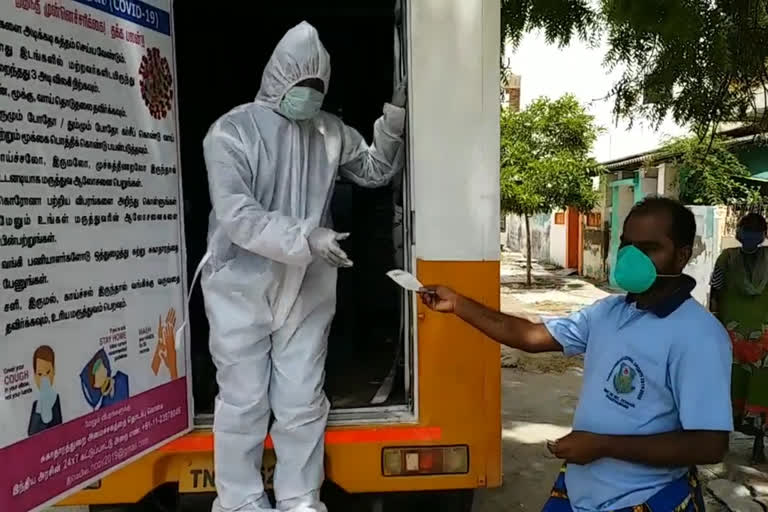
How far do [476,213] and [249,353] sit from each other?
2.79 feet

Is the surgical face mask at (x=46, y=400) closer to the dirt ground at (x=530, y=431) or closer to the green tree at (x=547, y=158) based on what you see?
the dirt ground at (x=530, y=431)

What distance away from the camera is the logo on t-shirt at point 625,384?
170cm

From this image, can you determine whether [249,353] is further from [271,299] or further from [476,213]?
[476,213]

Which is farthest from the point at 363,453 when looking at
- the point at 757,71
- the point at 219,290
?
the point at 757,71

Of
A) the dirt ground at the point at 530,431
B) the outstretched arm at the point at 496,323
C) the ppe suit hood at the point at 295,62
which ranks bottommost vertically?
the dirt ground at the point at 530,431

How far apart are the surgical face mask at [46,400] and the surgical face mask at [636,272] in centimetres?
134

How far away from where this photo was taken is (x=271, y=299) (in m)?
2.53

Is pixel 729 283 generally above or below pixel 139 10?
below

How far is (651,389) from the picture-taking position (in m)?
1.68

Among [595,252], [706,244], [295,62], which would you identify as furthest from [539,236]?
[295,62]

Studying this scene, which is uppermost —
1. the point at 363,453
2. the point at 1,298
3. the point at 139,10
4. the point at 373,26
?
the point at 373,26

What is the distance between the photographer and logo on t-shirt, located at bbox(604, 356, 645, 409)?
66.9 inches

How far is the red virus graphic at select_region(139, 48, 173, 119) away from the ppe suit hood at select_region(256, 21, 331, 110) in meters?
0.34

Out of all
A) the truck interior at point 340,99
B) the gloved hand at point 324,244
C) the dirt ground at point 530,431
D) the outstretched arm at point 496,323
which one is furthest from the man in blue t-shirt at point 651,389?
the dirt ground at point 530,431
